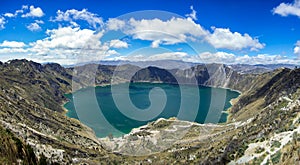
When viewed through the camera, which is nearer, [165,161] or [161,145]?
[165,161]

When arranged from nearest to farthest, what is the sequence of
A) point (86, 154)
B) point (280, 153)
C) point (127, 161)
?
point (280, 153)
point (127, 161)
point (86, 154)

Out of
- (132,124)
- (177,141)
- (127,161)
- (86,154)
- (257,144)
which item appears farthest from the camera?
(132,124)

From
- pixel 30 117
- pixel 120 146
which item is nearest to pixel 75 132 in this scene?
pixel 30 117

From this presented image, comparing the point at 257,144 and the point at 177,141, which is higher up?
the point at 257,144

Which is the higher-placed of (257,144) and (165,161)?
(257,144)

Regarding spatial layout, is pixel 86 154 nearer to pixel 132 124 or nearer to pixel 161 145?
pixel 161 145

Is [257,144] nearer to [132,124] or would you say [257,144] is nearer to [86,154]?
[86,154]

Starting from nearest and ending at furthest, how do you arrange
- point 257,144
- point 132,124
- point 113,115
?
point 257,144
point 132,124
point 113,115

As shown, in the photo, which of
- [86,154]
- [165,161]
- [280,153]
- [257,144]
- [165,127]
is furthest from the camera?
[165,127]

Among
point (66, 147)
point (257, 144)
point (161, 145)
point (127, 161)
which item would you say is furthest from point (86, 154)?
point (257, 144)
